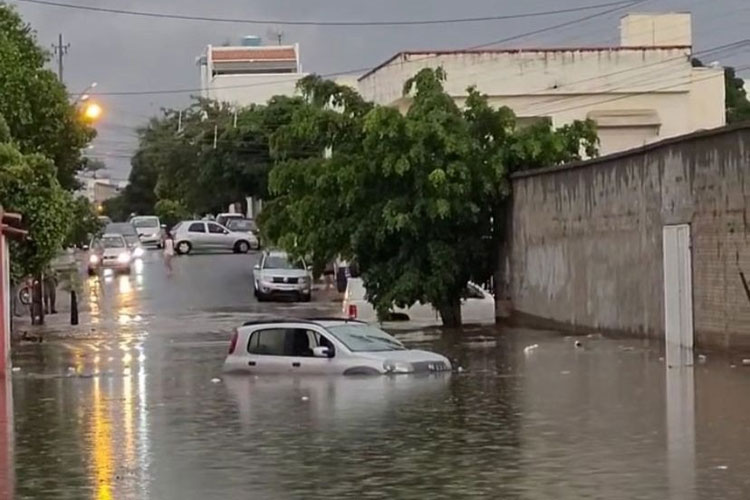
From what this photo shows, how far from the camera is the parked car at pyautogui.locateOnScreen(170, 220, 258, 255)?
7856 cm

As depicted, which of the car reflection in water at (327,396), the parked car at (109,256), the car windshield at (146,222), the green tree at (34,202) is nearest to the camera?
the car reflection in water at (327,396)

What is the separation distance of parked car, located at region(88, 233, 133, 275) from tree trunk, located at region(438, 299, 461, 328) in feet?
98.9

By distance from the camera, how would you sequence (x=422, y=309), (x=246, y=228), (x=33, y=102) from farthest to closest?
(x=246, y=228), (x=33, y=102), (x=422, y=309)

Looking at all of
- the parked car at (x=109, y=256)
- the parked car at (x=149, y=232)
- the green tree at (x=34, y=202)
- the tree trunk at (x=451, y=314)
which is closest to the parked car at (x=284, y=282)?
the parked car at (x=109, y=256)

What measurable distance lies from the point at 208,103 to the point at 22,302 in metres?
48.8

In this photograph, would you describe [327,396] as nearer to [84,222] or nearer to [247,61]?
[84,222]

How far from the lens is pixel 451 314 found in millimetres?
41906

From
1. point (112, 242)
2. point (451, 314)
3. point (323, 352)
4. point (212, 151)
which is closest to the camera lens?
point (323, 352)

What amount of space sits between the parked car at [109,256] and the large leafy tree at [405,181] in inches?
1139

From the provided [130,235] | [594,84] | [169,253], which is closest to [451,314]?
[594,84]

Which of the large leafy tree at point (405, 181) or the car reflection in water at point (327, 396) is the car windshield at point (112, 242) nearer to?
the large leafy tree at point (405, 181)

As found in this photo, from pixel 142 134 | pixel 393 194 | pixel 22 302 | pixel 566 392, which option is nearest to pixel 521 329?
pixel 393 194

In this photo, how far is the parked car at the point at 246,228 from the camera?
79.1 metres

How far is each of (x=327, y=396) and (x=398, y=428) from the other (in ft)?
16.1
